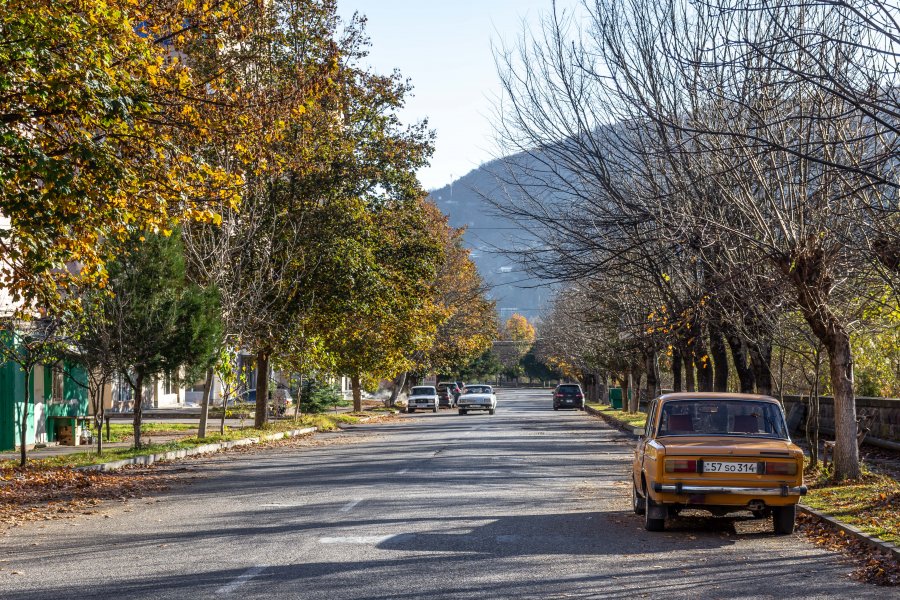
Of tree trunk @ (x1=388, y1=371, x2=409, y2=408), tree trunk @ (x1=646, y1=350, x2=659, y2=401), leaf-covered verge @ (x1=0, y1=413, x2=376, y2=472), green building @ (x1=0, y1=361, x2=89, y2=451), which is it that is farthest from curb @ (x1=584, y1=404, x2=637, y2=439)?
green building @ (x1=0, y1=361, x2=89, y2=451)

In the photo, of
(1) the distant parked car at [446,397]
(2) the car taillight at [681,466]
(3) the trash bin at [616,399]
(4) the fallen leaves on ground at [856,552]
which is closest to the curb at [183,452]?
(2) the car taillight at [681,466]

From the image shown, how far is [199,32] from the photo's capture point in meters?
14.8

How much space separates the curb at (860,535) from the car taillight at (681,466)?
6.01 feet

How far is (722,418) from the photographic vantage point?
1247 cm

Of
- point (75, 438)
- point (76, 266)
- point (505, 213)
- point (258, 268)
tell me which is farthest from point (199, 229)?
point (76, 266)

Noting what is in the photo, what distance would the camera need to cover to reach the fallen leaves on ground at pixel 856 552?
9195 mm

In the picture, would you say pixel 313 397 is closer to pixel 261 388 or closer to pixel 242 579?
pixel 261 388

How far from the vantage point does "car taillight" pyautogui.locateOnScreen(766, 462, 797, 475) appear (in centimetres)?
1122

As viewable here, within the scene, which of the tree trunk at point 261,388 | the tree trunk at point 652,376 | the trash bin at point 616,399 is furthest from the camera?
the trash bin at point 616,399

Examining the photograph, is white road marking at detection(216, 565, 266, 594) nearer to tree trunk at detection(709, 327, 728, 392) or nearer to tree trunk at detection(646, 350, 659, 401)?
tree trunk at detection(709, 327, 728, 392)

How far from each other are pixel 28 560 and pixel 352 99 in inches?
955

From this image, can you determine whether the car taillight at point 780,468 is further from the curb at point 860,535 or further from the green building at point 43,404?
the green building at point 43,404

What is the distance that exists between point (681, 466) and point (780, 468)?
3.38 ft

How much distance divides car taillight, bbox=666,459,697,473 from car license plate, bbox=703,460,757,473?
125 mm
